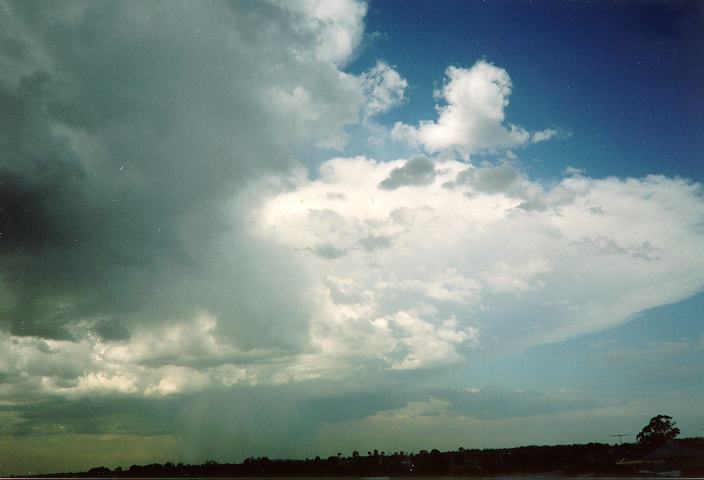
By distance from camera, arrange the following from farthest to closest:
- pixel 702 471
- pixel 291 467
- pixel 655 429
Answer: pixel 655 429
pixel 291 467
pixel 702 471

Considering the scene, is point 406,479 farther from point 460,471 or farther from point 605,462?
point 605,462

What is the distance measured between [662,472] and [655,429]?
8001cm

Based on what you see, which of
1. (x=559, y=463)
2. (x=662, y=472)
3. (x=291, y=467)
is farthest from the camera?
(x=291, y=467)

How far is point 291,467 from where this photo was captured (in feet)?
436

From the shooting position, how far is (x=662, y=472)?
76.4 meters

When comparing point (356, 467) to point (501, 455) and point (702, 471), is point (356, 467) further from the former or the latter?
point (702, 471)

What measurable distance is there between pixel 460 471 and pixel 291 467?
145 feet

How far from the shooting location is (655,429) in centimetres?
14362

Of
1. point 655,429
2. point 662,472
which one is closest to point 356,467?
point 662,472

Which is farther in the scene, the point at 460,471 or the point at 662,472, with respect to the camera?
the point at 460,471

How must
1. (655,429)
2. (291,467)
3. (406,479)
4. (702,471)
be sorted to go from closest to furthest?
(702,471) → (406,479) → (291,467) → (655,429)

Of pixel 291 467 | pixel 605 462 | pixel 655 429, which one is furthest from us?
pixel 655 429

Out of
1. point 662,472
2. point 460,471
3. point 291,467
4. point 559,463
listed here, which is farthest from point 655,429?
point 291,467

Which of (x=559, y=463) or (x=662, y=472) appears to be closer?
(x=662, y=472)
